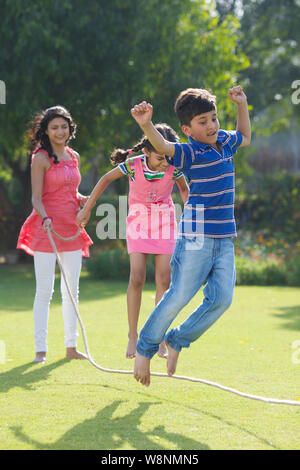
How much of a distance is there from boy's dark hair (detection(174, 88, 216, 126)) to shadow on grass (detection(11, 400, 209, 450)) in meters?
1.86

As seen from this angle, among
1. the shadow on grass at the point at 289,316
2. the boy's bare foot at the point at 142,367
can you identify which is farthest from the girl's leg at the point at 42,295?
the shadow on grass at the point at 289,316

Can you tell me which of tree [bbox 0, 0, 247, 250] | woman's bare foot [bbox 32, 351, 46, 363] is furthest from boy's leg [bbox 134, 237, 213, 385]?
tree [bbox 0, 0, 247, 250]

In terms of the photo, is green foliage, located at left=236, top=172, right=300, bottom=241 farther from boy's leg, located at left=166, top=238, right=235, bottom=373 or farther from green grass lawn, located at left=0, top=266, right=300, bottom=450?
boy's leg, located at left=166, top=238, right=235, bottom=373

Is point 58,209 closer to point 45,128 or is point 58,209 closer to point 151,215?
point 45,128

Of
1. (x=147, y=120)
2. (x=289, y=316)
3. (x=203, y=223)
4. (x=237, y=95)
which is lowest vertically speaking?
(x=289, y=316)

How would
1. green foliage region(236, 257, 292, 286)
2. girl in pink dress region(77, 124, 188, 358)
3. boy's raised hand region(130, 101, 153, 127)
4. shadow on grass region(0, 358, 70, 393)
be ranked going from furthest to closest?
green foliage region(236, 257, 292, 286), girl in pink dress region(77, 124, 188, 358), shadow on grass region(0, 358, 70, 393), boy's raised hand region(130, 101, 153, 127)

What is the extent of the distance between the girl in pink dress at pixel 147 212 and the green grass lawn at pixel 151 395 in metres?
0.63

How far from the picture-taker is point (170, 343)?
4.37 meters

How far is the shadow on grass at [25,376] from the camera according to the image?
16.2 feet

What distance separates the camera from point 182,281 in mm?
4137

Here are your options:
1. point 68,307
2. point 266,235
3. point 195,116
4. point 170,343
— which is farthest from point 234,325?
point 266,235

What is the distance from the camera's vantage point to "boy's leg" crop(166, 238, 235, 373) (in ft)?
13.6

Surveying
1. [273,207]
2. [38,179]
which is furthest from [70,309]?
[273,207]

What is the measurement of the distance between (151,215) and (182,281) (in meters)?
1.26
